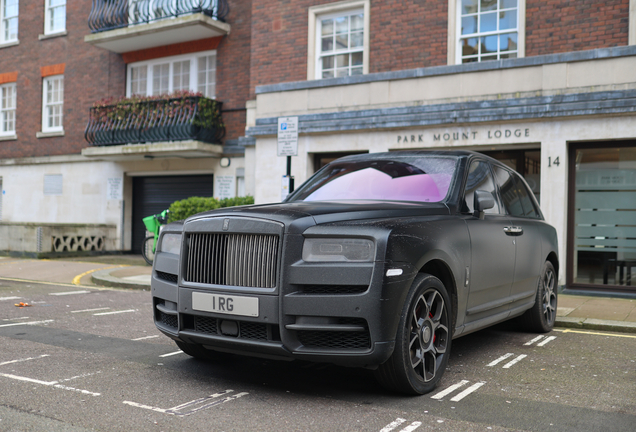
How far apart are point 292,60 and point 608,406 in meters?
11.9

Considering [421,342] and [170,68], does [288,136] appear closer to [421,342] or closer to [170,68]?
[421,342]

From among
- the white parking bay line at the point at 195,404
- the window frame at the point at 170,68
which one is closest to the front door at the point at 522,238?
the white parking bay line at the point at 195,404

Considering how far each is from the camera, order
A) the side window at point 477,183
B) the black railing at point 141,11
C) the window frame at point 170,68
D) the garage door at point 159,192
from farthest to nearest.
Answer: the garage door at point 159,192, the window frame at point 170,68, the black railing at point 141,11, the side window at point 477,183

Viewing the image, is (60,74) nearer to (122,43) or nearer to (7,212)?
(122,43)

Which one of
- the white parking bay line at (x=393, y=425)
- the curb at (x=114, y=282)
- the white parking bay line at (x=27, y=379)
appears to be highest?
the white parking bay line at (x=393, y=425)

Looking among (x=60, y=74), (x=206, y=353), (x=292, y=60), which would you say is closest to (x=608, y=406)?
(x=206, y=353)

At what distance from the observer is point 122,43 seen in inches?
733

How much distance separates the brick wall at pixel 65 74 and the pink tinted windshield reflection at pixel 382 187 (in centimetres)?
1569

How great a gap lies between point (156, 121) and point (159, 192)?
2582 mm

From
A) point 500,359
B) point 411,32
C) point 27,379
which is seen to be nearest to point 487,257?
point 500,359

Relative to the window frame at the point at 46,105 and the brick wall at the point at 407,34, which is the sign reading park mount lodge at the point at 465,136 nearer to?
the brick wall at the point at 407,34

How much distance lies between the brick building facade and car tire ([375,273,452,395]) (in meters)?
7.31

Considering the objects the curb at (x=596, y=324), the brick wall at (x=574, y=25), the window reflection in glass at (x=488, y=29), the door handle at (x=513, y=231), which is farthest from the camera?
the window reflection in glass at (x=488, y=29)

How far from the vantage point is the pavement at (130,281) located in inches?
300
